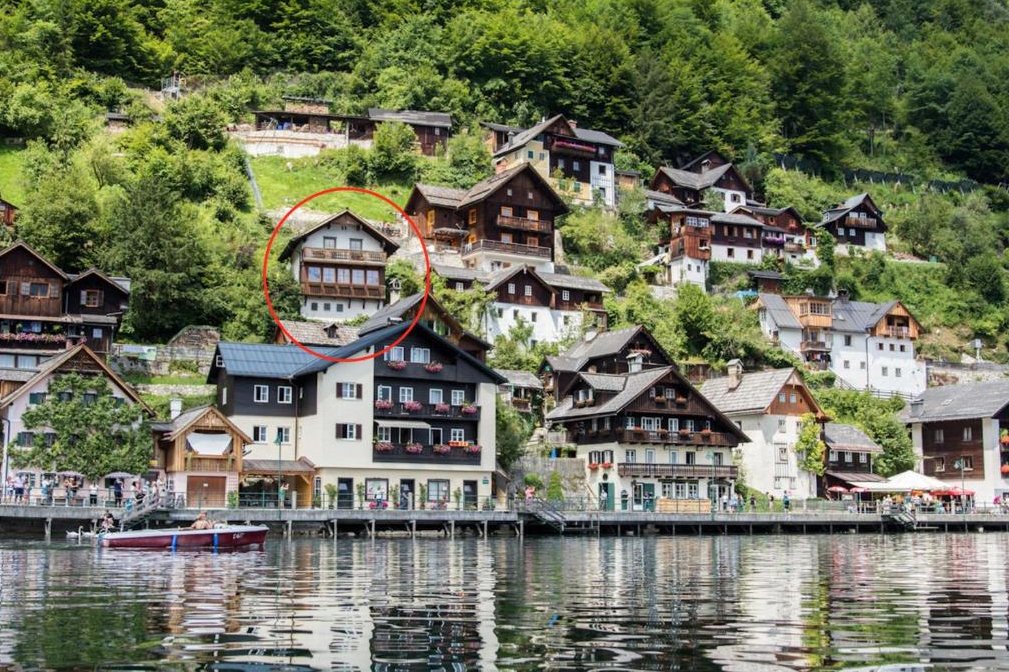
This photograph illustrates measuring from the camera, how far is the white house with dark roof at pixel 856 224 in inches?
5113

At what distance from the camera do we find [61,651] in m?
19.8

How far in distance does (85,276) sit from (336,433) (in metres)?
20.3

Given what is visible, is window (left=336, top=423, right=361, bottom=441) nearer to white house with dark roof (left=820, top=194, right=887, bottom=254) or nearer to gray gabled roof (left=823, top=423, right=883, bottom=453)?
gray gabled roof (left=823, top=423, right=883, bottom=453)

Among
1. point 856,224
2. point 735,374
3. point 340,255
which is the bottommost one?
point 735,374

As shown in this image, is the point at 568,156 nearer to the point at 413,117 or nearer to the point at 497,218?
the point at 413,117

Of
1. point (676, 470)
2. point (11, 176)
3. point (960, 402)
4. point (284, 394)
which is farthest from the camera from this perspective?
point (11, 176)

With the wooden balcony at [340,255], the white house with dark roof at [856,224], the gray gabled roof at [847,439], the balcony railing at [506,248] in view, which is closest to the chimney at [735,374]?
the gray gabled roof at [847,439]

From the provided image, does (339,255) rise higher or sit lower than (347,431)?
higher

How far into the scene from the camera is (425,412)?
74812mm

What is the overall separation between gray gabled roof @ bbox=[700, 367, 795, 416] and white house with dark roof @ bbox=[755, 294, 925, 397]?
44.6ft

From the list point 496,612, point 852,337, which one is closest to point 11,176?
point 852,337

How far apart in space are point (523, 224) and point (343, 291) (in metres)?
20.1

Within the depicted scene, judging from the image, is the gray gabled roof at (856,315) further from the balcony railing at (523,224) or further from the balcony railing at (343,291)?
the balcony railing at (343,291)

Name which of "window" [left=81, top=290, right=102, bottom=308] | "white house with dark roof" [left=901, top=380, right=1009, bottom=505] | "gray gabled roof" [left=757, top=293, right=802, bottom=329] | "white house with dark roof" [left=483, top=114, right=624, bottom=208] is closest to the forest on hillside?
"white house with dark roof" [left=483, top=114, right=624, bottom=208]
